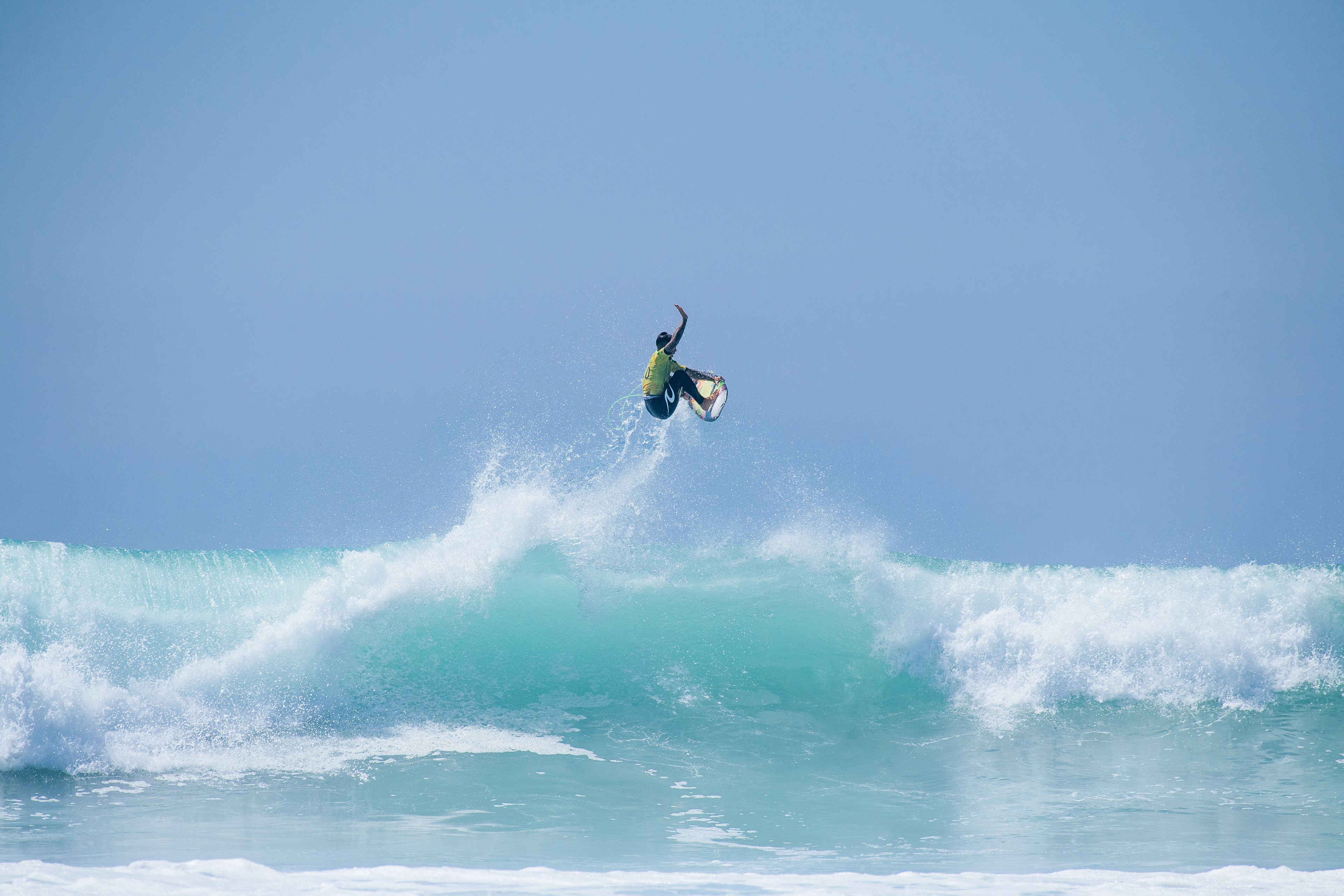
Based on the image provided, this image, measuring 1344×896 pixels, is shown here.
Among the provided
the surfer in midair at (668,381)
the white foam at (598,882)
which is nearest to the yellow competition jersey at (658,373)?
the surfer in midair at (668,381)

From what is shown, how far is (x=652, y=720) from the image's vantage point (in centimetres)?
986

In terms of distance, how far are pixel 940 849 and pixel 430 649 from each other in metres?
6.47

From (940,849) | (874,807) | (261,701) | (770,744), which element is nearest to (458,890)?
(940,849)

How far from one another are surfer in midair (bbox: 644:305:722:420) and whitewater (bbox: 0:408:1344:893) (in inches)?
108

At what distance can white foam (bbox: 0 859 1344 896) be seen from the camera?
5.14 metres

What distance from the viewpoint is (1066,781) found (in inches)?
322

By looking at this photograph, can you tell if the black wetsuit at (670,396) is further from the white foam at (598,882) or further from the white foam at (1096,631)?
the white foam at (598,882)

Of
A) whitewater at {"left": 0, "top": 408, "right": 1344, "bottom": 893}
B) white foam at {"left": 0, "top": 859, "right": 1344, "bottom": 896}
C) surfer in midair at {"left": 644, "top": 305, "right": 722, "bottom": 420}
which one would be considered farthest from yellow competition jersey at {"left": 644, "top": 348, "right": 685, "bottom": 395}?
white foam at {"left": 0, "top": 859, "right": 1344, "bottom": 896}

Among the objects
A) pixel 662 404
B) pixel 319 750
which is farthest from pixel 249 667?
pixel 662 404

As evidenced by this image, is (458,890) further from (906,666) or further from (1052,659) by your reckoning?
(1052,659)

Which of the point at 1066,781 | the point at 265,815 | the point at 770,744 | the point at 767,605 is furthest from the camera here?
the point at 767,605

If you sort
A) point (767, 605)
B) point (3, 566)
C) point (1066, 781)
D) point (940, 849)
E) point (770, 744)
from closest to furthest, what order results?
1. point (940, 849)
2. point (1066, 781)
3. point (770, 744)
4. point (3, 566)
5. point (767, 605)

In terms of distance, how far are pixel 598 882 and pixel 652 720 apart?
436 centimetres

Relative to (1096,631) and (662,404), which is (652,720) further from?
(1096,631)
